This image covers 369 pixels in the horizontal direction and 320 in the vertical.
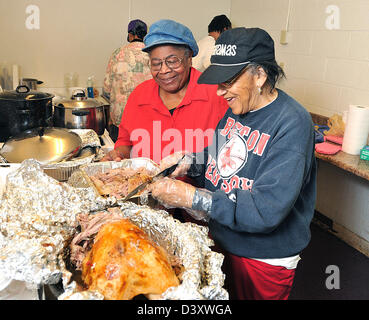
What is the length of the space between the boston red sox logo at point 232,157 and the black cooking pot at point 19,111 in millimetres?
1406

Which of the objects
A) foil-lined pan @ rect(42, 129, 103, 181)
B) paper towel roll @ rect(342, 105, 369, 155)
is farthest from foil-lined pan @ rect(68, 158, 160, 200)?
paper towel roll @ rect(342, 105, 369, 155)

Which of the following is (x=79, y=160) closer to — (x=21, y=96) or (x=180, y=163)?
(x=180, y=163)

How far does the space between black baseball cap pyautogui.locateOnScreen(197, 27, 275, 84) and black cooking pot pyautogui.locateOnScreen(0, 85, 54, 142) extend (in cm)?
144

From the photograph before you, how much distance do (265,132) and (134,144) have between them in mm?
1148

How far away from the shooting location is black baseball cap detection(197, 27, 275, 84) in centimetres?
137

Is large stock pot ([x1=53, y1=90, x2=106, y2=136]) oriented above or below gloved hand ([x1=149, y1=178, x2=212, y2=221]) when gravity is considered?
above

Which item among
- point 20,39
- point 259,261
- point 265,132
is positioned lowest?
point 259,261

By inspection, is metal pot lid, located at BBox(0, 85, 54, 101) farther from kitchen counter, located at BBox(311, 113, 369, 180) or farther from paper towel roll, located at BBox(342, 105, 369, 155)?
paper towel roll, located at BBox(342, 105, 369, 155)

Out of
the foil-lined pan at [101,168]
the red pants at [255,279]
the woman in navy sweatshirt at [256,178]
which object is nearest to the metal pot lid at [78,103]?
the foil-lined pan at [101,168]

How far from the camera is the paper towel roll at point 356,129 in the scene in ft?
9.74

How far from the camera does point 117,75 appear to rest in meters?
3.67
